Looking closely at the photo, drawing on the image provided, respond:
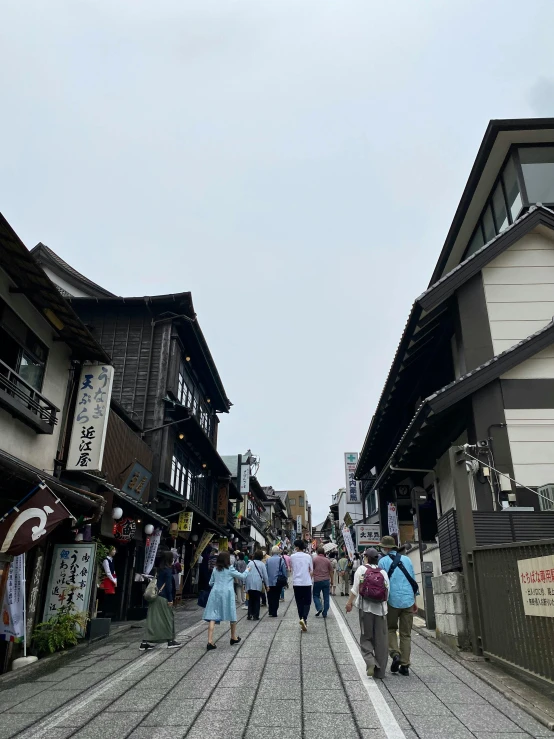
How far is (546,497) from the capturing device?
10.2m

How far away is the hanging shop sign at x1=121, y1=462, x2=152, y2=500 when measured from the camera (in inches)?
658

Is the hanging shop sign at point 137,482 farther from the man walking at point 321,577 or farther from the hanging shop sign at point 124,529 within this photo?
the man walking at point 321,577

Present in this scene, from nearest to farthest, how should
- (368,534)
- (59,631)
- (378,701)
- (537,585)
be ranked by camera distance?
(378,701) → (537,585) → (59,631) → (368,534)

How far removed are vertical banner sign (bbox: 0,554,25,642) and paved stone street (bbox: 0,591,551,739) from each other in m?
0.90

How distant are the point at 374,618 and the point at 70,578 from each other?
23.3 ft

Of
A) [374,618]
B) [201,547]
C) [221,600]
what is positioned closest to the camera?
[374,618]

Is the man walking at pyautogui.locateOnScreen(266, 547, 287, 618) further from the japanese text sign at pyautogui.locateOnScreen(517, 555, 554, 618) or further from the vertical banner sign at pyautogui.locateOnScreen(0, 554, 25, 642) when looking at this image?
the japanese text sign at pyautogui.locateOnScreen(517, 555, 554, 618)

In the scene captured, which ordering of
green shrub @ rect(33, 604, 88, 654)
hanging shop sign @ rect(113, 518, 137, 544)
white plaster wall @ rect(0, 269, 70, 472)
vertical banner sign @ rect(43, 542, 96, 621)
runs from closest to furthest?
white plaster wall @ rect(0, 269, 70, 472) < green shrub @ rect(33, 604, 88, 654) < vertical banner sign @ rect(43, 542, 96, 621) < hanging shop sign @ rect(113, 518, 137, 544)

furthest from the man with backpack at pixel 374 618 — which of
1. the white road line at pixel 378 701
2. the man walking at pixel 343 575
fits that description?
the man walking at pixel 343 575

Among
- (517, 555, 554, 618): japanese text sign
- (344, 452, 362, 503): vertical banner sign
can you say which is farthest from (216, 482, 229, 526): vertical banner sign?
(517, 555, 554, 618): japanese text sign

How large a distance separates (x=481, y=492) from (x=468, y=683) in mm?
4388

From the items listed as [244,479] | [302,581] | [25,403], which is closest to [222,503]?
[244,479]

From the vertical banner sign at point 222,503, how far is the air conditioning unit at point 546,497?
23683mm

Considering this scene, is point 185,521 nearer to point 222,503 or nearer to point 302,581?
point 302,581
